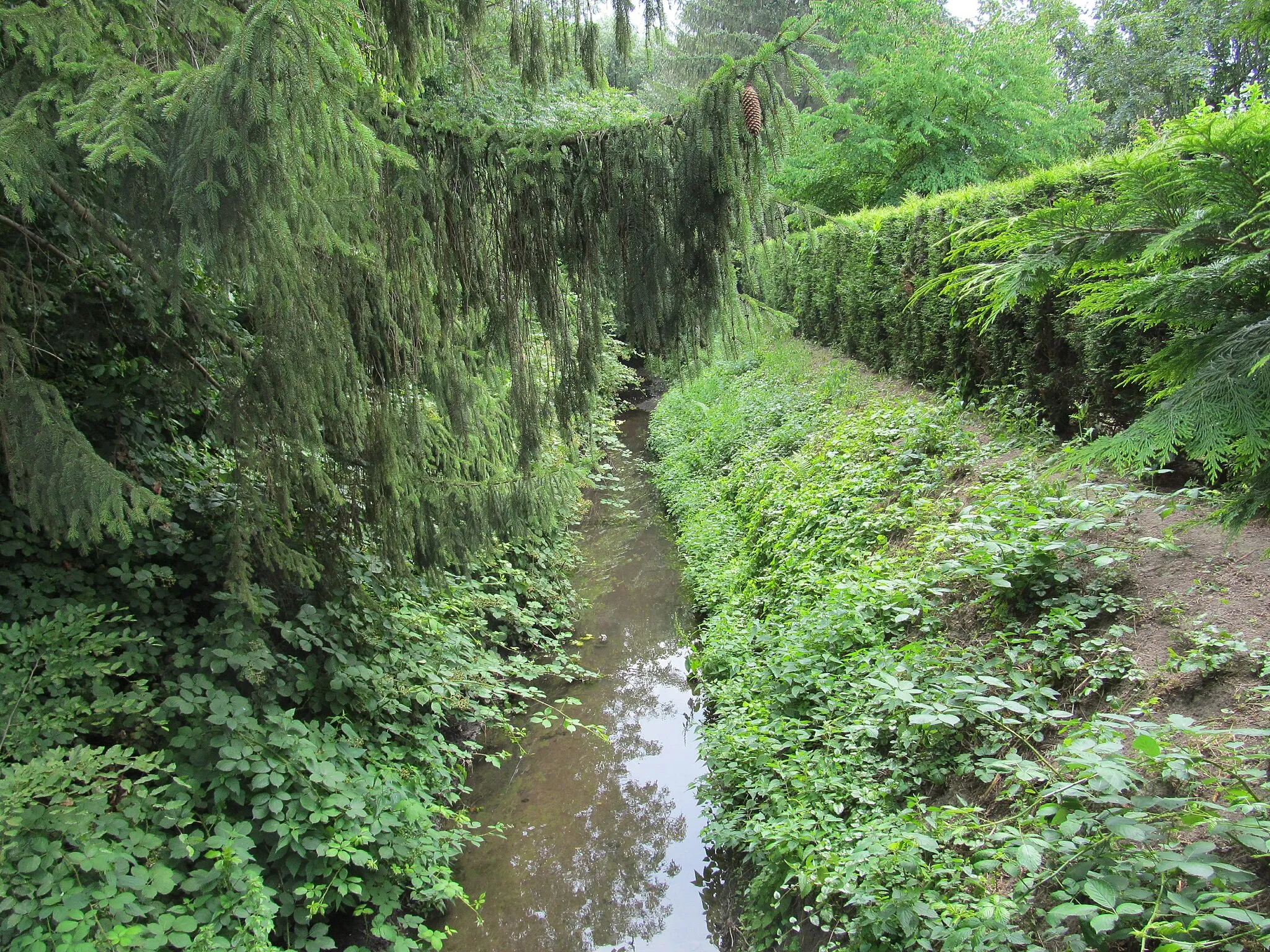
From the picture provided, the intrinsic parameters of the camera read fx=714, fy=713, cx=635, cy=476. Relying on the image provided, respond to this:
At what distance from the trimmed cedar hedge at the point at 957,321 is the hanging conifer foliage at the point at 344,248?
79cm

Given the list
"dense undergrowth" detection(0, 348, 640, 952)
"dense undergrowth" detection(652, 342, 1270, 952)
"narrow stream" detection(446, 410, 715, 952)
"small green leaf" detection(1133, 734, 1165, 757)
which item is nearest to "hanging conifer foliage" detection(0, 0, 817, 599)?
"dense undergrowth" detection(0, 348, 640, 952)

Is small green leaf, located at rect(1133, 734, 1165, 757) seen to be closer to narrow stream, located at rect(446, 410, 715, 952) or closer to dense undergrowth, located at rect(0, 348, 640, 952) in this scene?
narrow stream, located at rect(446, 410, 715, 952)

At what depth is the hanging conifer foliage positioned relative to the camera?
2152mm

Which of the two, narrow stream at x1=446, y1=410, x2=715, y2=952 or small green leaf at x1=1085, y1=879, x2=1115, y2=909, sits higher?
small green leaf at x1=1085, y1=879, x2=1115, y2=909

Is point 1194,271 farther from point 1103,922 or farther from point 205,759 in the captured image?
point 205,759

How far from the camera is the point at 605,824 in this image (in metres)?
4.89

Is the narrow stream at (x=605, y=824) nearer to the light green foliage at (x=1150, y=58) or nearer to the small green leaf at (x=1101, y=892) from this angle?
the small green leaf at (x=1101, y=892)

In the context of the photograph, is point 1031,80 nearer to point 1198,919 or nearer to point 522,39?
point 522,39

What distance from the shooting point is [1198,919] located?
190cm

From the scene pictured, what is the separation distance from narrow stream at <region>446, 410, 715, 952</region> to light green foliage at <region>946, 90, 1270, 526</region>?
363cm

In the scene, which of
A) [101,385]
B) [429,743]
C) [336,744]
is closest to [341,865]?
[336,744]

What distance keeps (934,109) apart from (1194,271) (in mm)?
14565

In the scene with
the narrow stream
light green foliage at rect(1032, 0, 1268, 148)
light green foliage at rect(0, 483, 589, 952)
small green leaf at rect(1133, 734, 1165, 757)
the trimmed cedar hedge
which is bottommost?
the narrow stream

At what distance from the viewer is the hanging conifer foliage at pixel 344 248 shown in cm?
215
